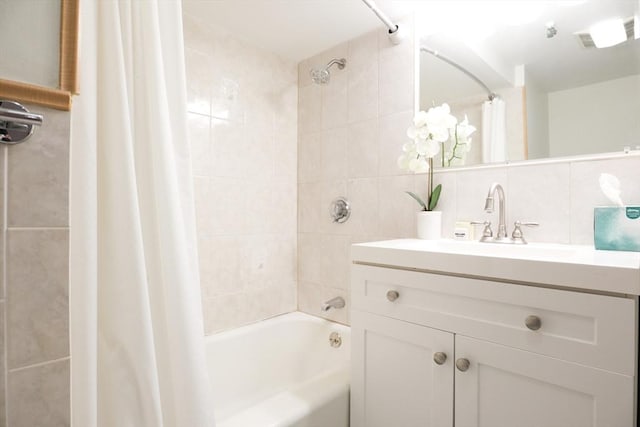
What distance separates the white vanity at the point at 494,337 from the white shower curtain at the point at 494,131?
15.4 inches

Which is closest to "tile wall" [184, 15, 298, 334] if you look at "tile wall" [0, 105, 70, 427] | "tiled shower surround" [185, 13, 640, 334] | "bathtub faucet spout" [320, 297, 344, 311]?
"tiled shower surround" [185, 13, 640, 334]

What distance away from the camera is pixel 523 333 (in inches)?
32.6

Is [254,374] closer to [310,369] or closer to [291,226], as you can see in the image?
[310,369]

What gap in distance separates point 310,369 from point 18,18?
184 centimetres

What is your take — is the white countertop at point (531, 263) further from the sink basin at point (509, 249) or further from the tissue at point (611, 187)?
the tissue at point (611, 187)

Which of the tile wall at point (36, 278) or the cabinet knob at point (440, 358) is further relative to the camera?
the cabinet knob at point (440, 358)

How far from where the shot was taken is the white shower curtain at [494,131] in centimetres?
132

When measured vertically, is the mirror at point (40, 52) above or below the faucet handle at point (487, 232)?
above

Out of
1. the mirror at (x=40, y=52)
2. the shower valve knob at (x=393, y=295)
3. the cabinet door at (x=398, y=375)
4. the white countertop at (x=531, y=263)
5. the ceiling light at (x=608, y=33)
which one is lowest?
the cabinet door at (x=398, y=375)

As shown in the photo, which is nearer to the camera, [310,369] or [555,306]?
[555,306]

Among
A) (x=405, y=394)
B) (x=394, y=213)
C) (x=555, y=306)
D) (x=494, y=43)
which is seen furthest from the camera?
(x=394, y=213)

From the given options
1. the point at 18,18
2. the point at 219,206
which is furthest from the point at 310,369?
the point at 18,18

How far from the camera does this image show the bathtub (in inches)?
47.0

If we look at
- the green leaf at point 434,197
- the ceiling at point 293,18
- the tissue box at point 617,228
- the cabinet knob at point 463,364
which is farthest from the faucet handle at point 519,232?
the ceiling at point 293,18
